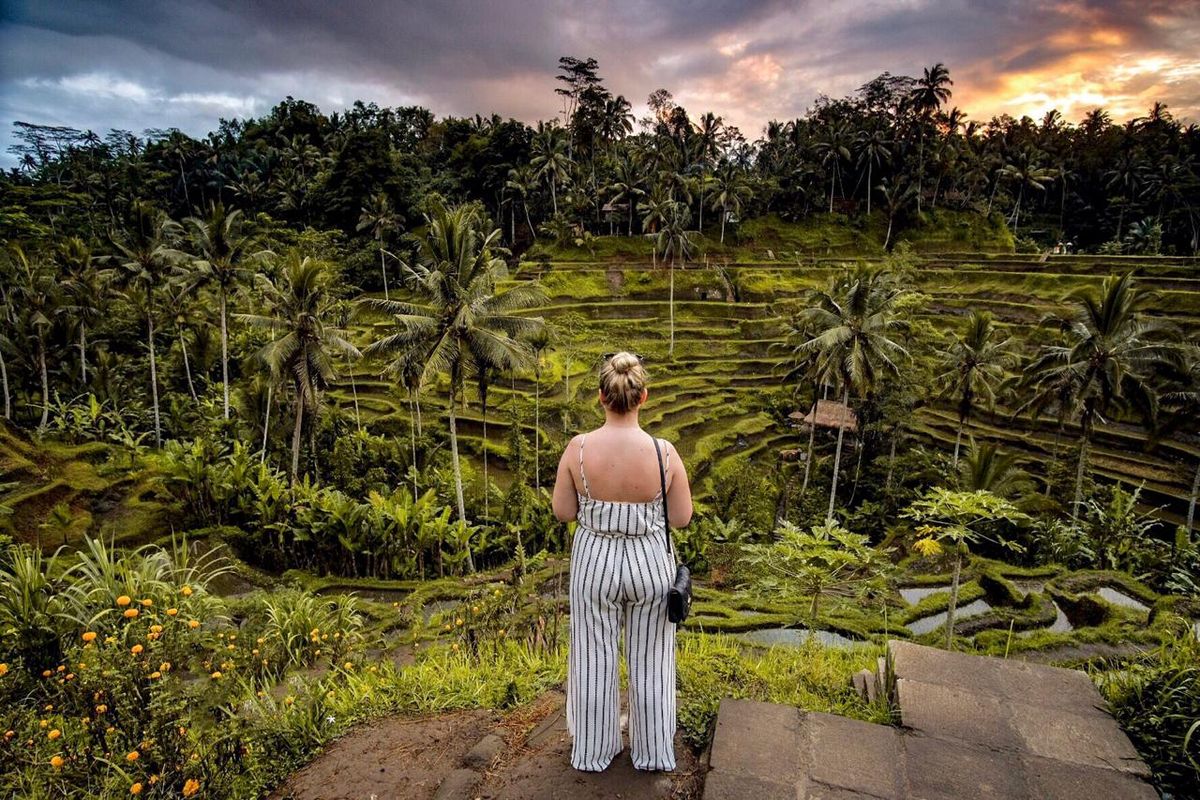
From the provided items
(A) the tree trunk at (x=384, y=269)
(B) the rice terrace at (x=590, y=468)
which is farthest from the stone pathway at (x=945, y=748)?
(A) the tree trunk at (x=384, y=269)

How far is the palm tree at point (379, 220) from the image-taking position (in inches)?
1694

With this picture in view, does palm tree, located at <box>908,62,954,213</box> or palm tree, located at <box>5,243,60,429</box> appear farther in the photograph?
palm tree, located at <box>908,62,954,213</box>

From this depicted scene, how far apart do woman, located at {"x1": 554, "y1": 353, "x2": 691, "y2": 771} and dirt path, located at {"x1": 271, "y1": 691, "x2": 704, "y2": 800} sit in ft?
0.36

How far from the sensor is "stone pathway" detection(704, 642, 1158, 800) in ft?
7.67

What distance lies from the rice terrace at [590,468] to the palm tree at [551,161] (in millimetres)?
450

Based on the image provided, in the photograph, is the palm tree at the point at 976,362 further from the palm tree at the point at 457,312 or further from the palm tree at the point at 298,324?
the palm tree at the point at 298,324

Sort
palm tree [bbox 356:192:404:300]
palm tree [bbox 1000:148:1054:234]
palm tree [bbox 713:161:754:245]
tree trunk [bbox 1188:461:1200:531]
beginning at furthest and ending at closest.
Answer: palm tree [bbox 1000:148:1054:234]
palm tree [bbox 713:161:754:245]
palm tree [bbox 356:192:404:300]
tree trunk [bbox 1188:461:1200:531]

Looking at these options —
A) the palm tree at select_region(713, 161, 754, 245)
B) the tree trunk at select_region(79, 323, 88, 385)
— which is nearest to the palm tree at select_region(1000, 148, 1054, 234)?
the palm tree at select_region(713, 161, 754, 245)

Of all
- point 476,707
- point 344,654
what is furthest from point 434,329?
point 476,707

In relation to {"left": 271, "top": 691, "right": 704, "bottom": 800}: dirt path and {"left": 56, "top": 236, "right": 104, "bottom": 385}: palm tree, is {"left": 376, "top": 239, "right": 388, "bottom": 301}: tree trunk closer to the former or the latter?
{"left": 56, "top": 236, "right": 104, "bottom": 385}: palm tree

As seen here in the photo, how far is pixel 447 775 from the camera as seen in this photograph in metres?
2.69

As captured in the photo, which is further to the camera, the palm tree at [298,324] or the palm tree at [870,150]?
the palm tree at [870,150]

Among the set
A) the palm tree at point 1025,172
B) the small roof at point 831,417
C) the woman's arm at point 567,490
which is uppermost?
the palm tree at point 1025,172

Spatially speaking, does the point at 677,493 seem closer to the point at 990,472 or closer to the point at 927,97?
the point at 990,472
